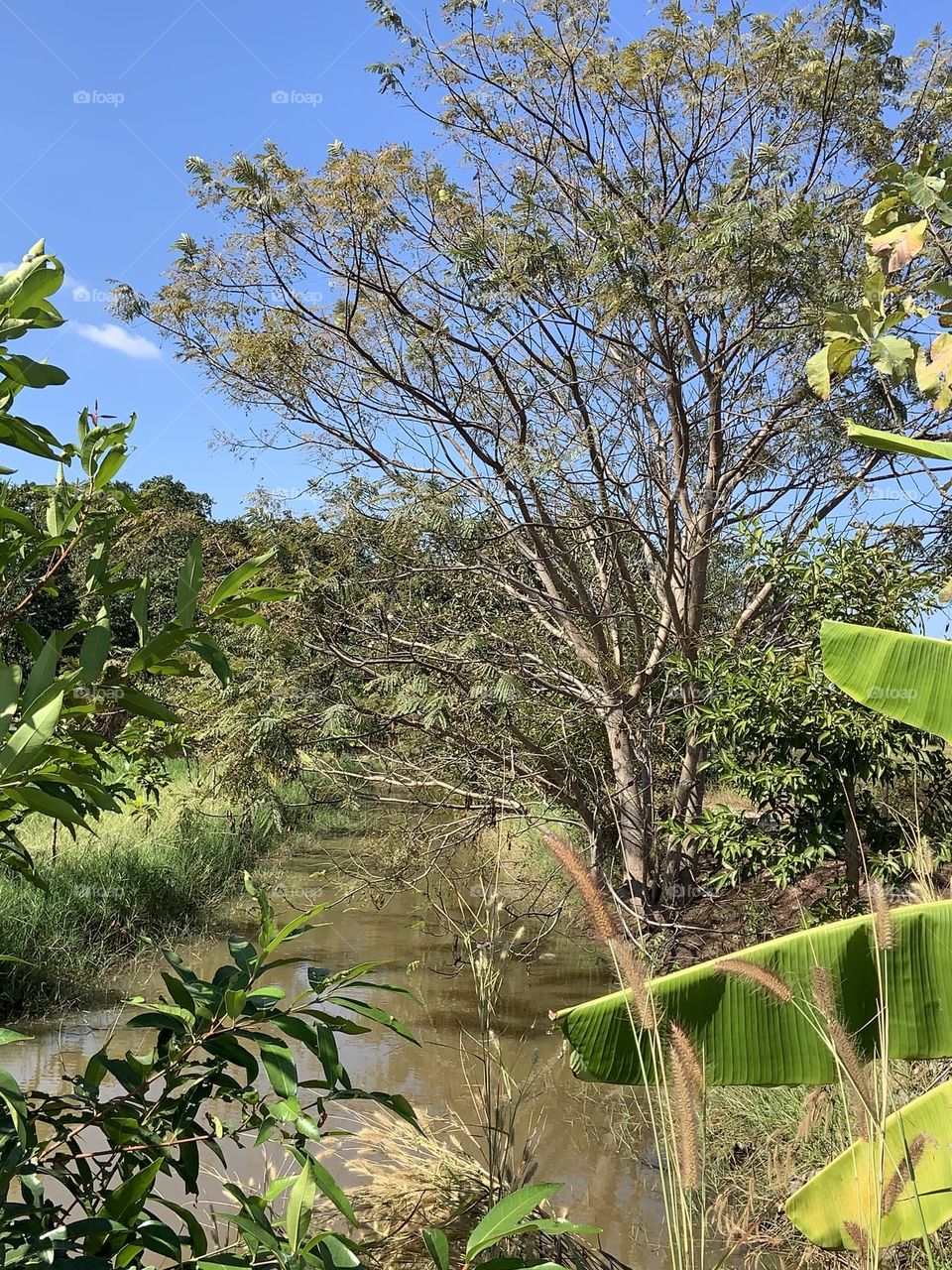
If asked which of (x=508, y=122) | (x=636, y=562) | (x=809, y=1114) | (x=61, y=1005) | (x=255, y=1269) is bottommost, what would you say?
(x=61, y=1005)

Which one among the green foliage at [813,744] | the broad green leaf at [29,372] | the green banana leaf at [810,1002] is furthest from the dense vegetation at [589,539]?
the broad green leaf at [29,372]

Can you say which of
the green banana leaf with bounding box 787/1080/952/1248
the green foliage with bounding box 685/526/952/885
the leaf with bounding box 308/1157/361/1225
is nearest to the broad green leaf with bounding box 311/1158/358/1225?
the leaf with bounding box 308/1157/361/1225

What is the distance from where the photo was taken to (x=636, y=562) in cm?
876

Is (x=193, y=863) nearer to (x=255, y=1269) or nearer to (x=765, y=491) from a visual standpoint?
(x=765, y=491)

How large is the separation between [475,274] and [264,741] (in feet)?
12.7

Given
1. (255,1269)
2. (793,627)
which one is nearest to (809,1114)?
(255,1269)

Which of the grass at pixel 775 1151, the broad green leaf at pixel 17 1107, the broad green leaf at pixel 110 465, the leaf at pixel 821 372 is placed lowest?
the grass at pixel 775 1151

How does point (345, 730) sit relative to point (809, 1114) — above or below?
above

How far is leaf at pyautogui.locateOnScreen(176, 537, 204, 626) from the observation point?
1254 millimetres

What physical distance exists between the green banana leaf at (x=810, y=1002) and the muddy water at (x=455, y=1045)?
579 mm

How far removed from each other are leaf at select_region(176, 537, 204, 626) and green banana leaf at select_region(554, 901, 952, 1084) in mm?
1719

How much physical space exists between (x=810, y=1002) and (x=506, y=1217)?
1565mm

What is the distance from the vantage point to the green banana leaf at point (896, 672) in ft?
9.04

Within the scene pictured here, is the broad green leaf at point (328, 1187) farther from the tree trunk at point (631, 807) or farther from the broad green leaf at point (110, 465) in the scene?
the tree trunk at point (631, 807)
